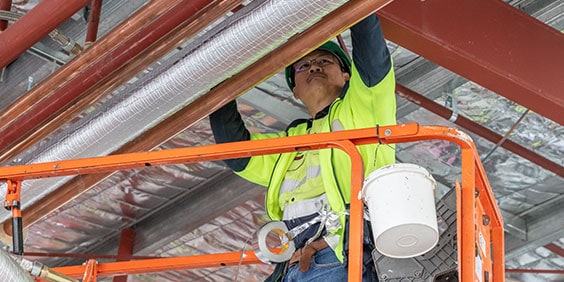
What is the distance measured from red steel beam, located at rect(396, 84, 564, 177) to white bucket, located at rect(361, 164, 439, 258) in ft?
9.84

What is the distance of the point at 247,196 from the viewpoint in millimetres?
7953

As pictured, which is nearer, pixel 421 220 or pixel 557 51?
pixel 421 220

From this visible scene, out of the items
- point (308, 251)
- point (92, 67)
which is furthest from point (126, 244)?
point (308, 251)

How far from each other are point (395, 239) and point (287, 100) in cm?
361

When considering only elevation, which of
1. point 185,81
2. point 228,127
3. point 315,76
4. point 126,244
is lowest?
point 185,81

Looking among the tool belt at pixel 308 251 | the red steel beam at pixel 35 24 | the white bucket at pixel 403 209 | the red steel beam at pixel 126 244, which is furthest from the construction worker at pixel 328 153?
the red steel beam at pixel 126 244

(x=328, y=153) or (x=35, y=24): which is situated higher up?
(x=35, y=24)

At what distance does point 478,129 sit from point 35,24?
3604 millimetres

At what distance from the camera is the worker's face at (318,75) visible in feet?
16.0

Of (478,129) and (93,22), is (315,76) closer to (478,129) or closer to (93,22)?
(93,22)

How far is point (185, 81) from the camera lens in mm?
4391

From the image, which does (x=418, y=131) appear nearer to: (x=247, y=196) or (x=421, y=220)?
(x=421, y=220)

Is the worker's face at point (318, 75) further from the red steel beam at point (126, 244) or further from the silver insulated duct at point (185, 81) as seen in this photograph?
the red steel beam at point (126, 244)

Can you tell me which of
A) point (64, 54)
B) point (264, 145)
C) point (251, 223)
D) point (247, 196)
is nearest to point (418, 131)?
point (264, 145)
